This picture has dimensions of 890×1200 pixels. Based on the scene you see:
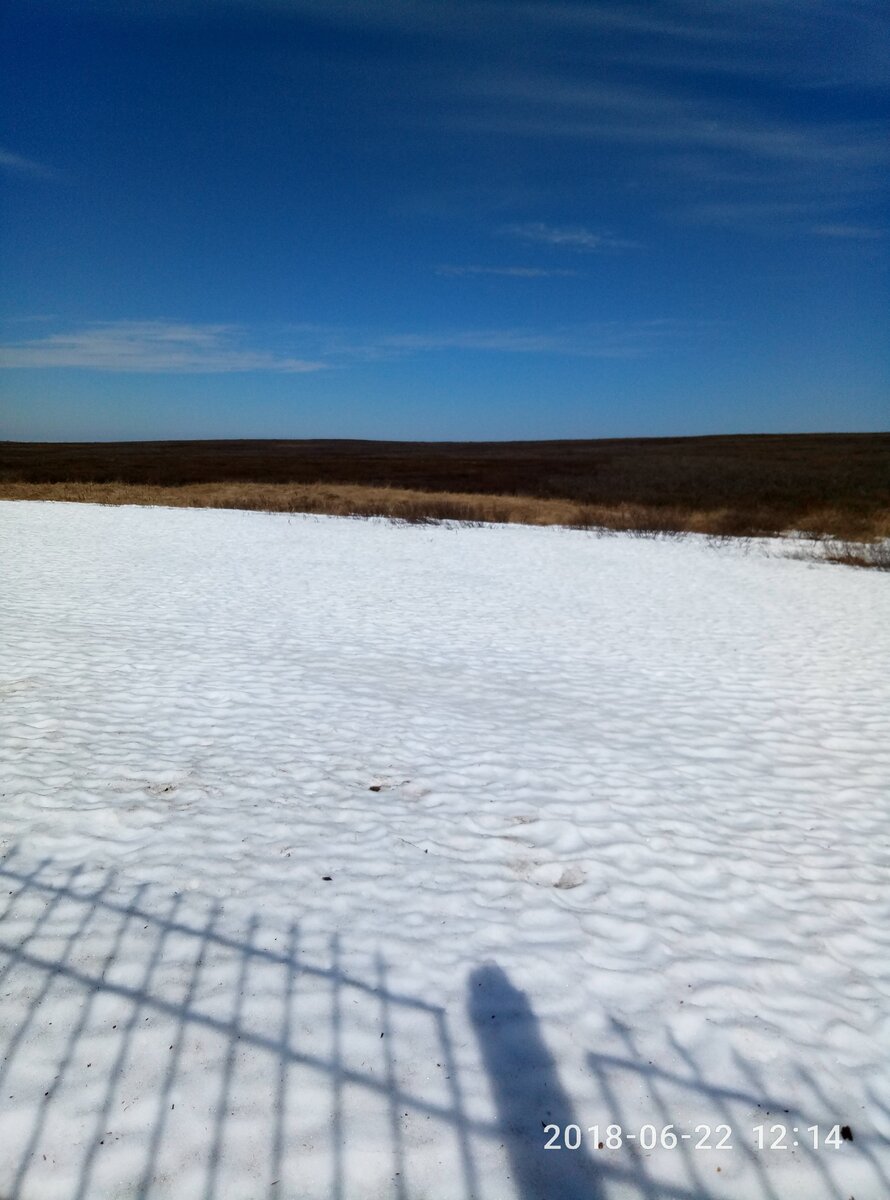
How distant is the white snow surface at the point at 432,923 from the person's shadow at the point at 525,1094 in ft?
0.04

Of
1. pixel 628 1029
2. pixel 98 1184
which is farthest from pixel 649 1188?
pixel 98 1184

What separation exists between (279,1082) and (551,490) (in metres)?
41.7

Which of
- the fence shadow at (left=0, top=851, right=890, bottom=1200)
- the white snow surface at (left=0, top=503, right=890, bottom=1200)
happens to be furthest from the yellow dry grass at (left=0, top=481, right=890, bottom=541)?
the fence shadow at (left=0, top=851, right=890, bottom=1200)

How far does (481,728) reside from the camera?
732 centimetres

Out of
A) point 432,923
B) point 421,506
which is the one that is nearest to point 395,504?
point 421,506

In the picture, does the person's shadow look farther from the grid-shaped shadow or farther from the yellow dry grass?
the yellow dry grass

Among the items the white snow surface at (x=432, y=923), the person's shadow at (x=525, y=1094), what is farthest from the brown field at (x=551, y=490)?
the person's shadow at (x=525, y=1094)

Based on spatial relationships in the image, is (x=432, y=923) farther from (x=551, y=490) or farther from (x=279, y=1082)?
→ (x=551, y=490)

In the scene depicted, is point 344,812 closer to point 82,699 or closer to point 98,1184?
point 98,1184

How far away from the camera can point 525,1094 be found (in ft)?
10.1

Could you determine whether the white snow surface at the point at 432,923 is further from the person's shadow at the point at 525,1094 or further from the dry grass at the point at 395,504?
the dry grass at the point at 395,504

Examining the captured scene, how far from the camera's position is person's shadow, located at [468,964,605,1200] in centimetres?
273

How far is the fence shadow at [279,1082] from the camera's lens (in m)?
2.70

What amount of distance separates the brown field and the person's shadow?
26420 mm
